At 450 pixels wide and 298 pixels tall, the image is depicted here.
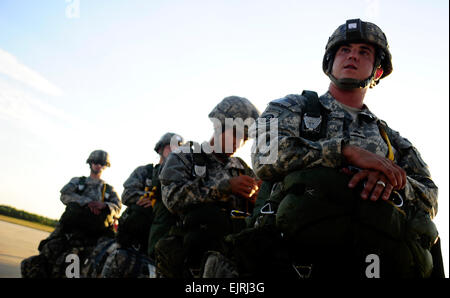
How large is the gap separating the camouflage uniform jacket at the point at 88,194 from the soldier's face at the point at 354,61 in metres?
6.89

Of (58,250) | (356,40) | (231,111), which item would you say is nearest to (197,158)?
(231,111)

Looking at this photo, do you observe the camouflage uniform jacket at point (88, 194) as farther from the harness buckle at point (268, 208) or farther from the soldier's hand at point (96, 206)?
the harness buckle at point (268, 208)

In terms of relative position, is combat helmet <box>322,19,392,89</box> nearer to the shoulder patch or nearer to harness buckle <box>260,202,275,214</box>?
the shoulder patch

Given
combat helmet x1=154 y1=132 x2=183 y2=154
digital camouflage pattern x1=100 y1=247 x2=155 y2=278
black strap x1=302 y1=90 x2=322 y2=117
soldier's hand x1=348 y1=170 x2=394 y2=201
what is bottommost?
digital camouflage pattern x1=100 y1=247 x2=155 y2=278

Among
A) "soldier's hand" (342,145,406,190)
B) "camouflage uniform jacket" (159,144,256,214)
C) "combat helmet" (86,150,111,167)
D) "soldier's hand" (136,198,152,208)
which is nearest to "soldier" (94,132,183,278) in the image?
"soldier's hand" (136,198,152,208)

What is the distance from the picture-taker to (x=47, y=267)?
Result: 8.11m

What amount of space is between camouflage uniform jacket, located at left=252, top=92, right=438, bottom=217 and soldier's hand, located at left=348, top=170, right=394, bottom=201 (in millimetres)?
172

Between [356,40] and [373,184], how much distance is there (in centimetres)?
132

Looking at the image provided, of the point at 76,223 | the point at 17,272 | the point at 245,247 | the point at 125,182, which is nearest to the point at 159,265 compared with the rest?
the point at 245,247

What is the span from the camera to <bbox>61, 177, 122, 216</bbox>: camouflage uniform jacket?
28.9 ft

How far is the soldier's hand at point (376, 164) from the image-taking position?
2.16 metres

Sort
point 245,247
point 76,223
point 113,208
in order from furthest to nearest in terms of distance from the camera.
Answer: point 113,208 < point 76,223 < point 245,247
